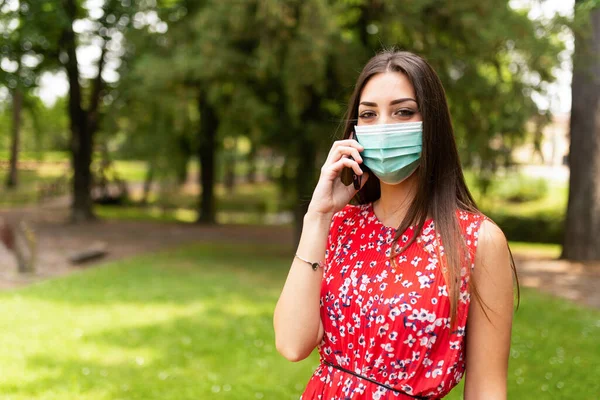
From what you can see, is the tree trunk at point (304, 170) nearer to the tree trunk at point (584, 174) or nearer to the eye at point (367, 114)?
the tree trunk at point (584, 174)

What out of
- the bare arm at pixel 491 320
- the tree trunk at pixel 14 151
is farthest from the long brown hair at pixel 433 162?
the tree trunk at pixel 14 151

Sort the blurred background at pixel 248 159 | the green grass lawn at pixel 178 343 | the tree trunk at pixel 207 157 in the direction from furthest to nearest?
the tree trunk at pixel 207 157 → the blurred background at pixel 248 159 → the green grass lawn at pixel 178 343

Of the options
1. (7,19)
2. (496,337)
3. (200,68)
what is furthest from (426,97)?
(7,19)

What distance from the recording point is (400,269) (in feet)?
7.36

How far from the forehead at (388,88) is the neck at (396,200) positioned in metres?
0.29

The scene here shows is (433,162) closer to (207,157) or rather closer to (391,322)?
(391,322)

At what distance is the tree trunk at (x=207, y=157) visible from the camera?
24781 millimetres

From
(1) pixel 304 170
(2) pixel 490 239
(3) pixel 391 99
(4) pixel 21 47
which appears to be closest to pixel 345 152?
(3) pixel 391 99

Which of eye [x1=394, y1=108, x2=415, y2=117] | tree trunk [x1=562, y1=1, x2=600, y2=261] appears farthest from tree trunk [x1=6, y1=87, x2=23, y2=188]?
eye [x1=394, y1=108, x2=415, y2=117]

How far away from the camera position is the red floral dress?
2.13 meters

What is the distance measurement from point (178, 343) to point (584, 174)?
11821 millimetres

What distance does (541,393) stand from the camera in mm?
6641

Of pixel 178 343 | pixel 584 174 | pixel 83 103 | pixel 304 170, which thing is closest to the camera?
pixel 178 343

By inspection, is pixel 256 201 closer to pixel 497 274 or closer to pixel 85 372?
pixel 85 372
